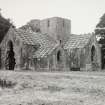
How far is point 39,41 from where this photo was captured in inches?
1535

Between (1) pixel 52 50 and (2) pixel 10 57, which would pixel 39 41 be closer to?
(1) pixel 52 50

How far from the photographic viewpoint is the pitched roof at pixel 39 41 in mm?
35438

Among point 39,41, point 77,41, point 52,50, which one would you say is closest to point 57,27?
point 77,41

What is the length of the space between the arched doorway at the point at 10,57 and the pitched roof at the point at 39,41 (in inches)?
114

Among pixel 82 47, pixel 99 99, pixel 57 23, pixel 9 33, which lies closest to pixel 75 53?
pixel 82 47

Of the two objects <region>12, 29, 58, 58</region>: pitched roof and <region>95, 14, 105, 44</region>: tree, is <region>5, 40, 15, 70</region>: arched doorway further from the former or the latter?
<region>95, 14, 105, 44</region>: tree

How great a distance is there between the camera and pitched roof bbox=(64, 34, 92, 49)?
38453 mm

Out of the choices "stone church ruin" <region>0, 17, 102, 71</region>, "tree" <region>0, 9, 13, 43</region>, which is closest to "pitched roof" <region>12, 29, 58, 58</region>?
"stone church ruin" <region>0, 17, 102, 71</region>

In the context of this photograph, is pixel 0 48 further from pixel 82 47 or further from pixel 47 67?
pixel 82 47

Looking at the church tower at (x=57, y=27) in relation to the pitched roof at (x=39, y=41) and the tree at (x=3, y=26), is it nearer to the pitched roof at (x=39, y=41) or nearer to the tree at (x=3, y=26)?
the pitched roof at (x=39, y=41)

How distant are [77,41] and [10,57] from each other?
11942 millimetres

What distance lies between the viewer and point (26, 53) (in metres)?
35.5

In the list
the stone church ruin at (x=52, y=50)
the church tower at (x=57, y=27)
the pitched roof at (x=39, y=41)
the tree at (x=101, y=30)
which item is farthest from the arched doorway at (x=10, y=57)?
the tree at (x=101, y=30)

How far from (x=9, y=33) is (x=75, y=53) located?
11.5 m
